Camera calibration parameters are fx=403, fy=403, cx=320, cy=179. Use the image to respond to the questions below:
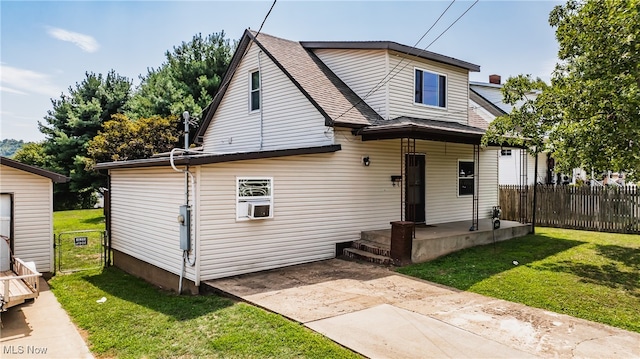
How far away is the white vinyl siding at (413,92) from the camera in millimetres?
11719

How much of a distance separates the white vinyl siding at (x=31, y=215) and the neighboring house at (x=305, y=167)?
5.55ft

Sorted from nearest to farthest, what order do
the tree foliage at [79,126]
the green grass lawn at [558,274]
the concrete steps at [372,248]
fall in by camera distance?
the green grass lawn at [558,274]
the concrete steps at [372,248]
the tree foliage at [79,126]

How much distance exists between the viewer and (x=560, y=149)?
861cm

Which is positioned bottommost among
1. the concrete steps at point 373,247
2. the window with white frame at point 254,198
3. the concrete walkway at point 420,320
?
the concrete walkway at point 420,320

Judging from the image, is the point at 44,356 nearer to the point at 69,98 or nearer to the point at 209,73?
the point at 209,73

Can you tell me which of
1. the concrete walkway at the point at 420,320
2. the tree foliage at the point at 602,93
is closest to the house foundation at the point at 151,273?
the concrete walkway at the point at 420,320

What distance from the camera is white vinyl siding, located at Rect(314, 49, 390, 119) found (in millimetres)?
11617

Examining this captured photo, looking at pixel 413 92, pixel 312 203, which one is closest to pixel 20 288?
pixel 312 203

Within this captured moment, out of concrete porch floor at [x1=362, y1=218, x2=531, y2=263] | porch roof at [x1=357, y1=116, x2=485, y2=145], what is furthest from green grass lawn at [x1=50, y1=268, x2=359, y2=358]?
porch roof at [x1=357, y1=116, x2=485, y2=145]

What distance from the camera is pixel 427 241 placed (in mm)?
9398

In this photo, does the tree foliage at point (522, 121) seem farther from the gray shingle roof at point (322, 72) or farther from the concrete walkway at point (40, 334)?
the concrete walkway at point (40, 334)

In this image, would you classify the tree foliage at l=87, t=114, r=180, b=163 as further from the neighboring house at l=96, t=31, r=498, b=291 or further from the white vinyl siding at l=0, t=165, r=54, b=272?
the white vinyl siding at l=0, t=165, r=54, b=272

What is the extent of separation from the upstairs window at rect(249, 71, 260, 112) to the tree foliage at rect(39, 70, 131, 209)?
59.4 feet

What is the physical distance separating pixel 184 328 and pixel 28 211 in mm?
6696
